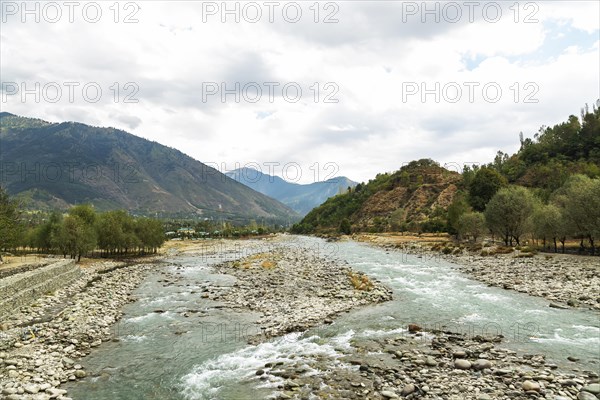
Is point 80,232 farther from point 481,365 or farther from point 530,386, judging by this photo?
point 530,386

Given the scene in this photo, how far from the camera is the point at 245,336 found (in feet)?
67.5

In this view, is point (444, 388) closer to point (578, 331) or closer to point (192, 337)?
point (578, 331)

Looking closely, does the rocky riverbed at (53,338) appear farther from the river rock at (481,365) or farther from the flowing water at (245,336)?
the river rock at (481,365)

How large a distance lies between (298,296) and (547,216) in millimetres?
46590

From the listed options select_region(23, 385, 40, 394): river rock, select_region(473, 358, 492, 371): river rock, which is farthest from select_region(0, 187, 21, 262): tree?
select_region(473, 358, 492, 371): river rock

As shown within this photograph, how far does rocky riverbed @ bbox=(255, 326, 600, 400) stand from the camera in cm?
1261

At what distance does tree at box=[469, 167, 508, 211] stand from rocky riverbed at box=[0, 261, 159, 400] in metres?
94.6

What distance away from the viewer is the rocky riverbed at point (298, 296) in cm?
2275

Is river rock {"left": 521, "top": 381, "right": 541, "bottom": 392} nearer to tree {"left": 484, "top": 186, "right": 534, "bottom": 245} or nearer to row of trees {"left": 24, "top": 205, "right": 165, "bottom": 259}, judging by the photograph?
tree {"left": 484, "top": 186, "right": 534, "bottom": 245}

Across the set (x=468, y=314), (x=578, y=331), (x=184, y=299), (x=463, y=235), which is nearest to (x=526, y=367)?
(x=578, y=331)

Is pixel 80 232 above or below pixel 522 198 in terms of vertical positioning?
below

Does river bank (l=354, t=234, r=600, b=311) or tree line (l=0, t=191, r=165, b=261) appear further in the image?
tree line (l=0, t=191, r=165, b=261)

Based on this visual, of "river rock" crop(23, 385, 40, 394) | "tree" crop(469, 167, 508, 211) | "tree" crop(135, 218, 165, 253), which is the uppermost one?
"tree" crop(469, 167, 508, 211)

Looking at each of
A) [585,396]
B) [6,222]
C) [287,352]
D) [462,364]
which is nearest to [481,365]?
[462,364]
